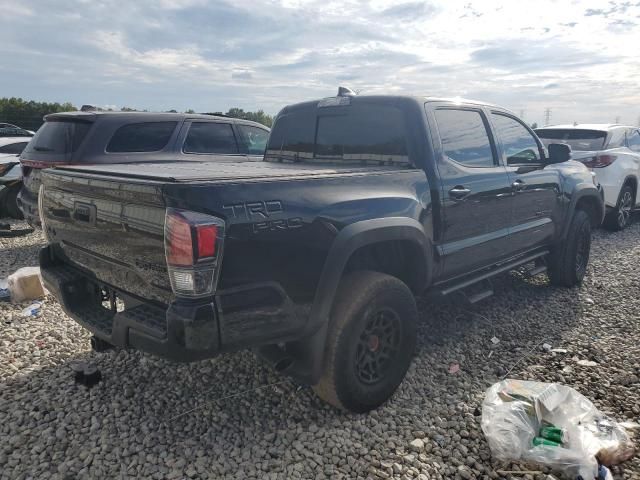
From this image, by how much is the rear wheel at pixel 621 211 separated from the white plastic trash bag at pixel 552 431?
21.4 feet

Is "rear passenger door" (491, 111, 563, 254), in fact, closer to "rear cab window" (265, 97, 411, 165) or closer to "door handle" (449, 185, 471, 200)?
"door handle" (449, 185, 471, 200)

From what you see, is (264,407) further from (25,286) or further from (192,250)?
(25,286)

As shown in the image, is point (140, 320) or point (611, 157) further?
point (611, 157)

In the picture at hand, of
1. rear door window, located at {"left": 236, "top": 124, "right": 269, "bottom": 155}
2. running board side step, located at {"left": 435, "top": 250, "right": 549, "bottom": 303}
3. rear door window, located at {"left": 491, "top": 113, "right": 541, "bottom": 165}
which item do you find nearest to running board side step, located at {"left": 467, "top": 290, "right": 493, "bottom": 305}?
running board side step, located at {"left": 435, "top": 250, "right": 549, "bottom": 303}

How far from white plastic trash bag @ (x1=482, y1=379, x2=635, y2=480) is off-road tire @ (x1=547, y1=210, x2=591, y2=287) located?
2.67 m

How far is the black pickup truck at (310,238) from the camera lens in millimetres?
2123

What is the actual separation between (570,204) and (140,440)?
4.54 meters

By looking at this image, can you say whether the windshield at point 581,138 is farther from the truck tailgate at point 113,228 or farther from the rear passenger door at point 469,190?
the truck tailgate at point 113,228

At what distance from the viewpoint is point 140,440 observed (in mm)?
2674

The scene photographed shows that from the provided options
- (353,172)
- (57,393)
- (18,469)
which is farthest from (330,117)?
(18,469)

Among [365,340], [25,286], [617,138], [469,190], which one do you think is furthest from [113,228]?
[617,138]

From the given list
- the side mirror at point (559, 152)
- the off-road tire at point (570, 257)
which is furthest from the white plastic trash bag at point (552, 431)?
the off-road tire at point (570, 257)

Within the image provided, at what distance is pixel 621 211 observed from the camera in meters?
8.27

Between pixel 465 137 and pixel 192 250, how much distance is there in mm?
2530
